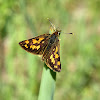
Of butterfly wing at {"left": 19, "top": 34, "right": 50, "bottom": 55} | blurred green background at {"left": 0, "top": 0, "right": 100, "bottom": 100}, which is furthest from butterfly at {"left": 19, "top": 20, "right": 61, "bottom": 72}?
blurred green background at {"left": 0, "top": 0, "right": 100, "bottom": 100}

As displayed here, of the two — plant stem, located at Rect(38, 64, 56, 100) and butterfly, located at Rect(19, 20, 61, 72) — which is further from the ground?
butterfly, located at Rect(19, 20, 61, 72)

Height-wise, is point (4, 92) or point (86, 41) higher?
point (86, 41)

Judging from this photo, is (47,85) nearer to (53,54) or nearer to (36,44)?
(53,54)

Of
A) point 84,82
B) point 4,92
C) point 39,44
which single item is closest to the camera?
point 39,44

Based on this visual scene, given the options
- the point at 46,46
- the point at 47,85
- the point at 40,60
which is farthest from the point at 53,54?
the point at 40,60

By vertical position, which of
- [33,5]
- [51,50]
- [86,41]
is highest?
[33,5]

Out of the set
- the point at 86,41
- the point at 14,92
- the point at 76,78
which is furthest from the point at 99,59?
the point at 14,92

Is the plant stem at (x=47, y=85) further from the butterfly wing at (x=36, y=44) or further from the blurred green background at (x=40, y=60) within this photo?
the blurred green background at (x=40, y=60)

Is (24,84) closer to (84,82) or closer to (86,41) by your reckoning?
(84,82)

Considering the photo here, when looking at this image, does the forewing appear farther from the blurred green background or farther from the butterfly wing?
the blurred green background
